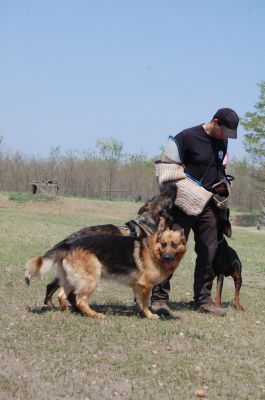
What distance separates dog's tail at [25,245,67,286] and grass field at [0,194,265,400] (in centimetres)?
47

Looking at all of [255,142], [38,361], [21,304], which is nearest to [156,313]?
[21,304]

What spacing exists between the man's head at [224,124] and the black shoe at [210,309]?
2174 mm

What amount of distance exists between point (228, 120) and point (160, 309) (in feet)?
7.95

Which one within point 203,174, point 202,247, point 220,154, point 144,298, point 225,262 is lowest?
point 144,298

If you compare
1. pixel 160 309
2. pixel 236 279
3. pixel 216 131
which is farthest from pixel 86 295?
pixel 216 131

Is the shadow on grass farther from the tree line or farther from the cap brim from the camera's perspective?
the tree line

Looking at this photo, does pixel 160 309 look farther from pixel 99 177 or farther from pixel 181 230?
pixel 99 177

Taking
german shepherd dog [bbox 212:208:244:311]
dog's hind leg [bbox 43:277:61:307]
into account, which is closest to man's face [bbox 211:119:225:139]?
german shepherd dog [bbox 212:208:244:311]

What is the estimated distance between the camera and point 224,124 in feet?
22.4

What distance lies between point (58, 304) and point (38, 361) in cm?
249

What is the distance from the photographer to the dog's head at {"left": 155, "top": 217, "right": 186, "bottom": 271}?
21.4 feet

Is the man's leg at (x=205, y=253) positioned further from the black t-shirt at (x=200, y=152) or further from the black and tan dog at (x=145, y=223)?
the black and tan dog at (x=145, y=223)

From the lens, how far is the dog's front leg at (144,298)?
21.8 feet

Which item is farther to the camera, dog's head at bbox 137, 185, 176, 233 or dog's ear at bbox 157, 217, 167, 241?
dog's head at bbox 137, 185, 176, 233
